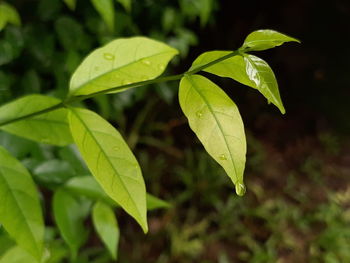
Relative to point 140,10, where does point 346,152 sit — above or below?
below

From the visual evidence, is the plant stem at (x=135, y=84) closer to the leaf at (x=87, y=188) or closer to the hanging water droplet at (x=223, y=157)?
the hanging water droplet at (x=223, y=157)

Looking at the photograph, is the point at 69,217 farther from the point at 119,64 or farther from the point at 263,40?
the point at 263,40

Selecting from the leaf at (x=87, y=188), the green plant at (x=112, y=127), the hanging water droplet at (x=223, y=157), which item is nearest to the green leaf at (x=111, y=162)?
the green plant at (x=112, y=127)

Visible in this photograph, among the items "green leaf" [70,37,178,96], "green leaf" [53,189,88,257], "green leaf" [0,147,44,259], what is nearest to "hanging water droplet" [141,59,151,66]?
"green leaf" [70,37,178,96]

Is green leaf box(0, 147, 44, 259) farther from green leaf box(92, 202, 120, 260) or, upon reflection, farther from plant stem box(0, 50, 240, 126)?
green leaf box(92, 202, 120, 260)

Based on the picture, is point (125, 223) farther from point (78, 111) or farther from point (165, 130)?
point (78, 111)

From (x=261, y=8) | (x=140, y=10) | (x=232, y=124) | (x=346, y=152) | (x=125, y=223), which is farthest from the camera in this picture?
(x=346, y=152)

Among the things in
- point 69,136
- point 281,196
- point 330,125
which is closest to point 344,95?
point 330,125
